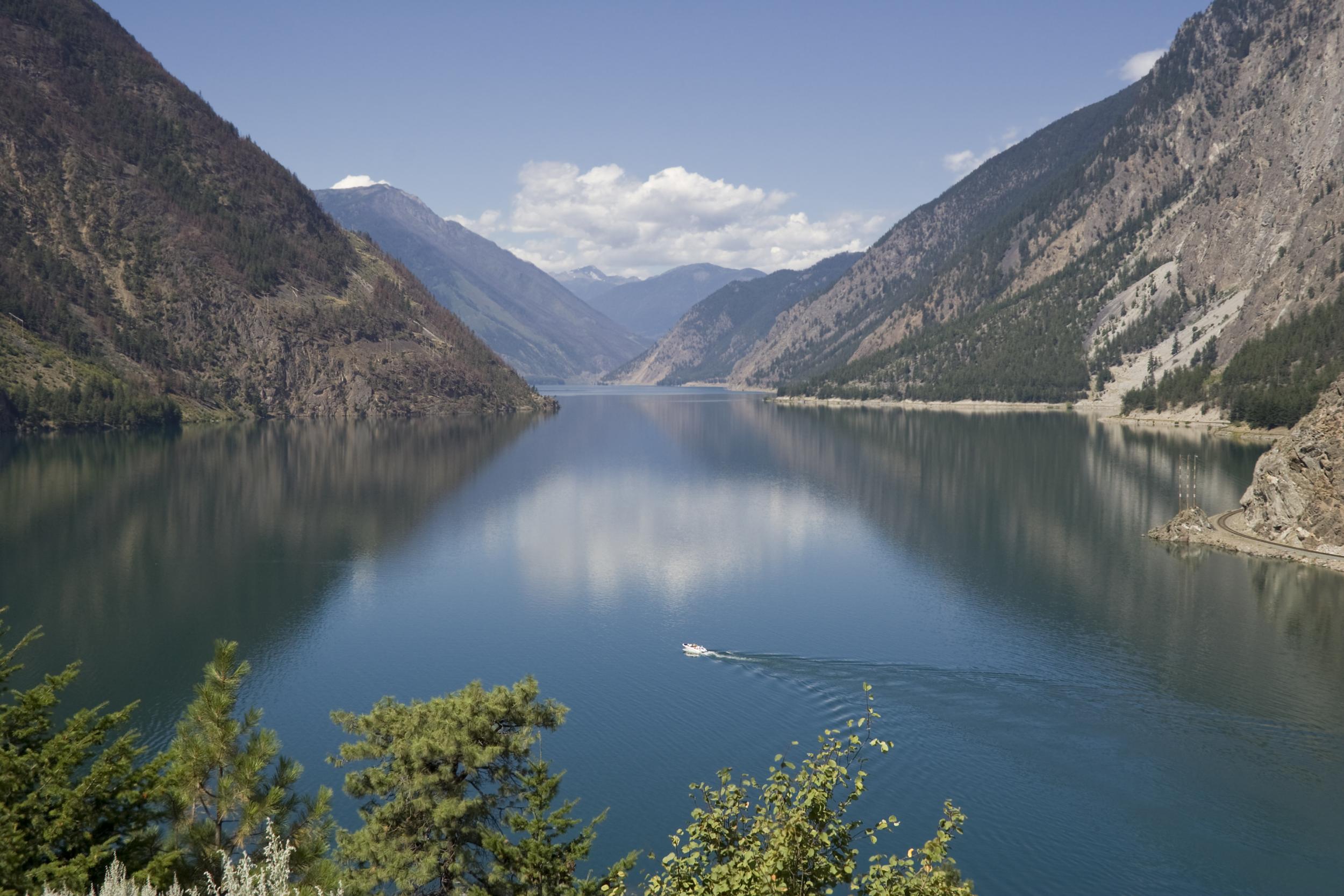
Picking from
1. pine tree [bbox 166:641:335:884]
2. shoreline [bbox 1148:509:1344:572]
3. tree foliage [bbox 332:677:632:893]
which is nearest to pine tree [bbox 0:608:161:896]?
pine tree [bbox 166:641:335:884]

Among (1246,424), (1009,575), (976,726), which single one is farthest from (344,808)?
(1246,424)

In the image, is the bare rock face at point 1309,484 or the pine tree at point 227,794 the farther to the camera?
the bare rock face at point 1309,484

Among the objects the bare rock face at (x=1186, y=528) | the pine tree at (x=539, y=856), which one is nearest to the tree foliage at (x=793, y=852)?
the pine tree at (x=539, y=856)

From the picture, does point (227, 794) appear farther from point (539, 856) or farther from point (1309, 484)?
point (1309, 484)

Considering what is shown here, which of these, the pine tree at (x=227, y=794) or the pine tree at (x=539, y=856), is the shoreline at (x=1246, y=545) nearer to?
the pine tree at (x=539, y=856)

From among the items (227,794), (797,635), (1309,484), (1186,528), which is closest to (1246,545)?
(1186,528)

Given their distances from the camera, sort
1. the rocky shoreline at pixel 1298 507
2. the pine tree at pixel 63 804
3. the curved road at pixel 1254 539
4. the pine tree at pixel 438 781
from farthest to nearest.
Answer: the rocky shoreline at pixel 1298 507 < the curved road at pixel 1254 539 < the pine tree at pixel 438 781 < the pine tree at pixel 63 804
